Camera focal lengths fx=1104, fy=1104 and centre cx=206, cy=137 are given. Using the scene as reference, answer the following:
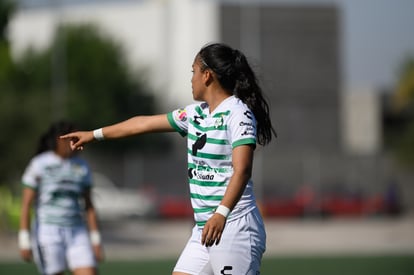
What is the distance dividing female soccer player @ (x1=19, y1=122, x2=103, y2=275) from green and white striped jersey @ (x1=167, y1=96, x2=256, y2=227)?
11.5ft

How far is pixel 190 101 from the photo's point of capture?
5703 cm

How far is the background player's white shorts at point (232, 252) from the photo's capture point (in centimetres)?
705

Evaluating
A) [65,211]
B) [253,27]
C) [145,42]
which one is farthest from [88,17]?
[65,211]

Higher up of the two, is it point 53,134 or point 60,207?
point 53,134

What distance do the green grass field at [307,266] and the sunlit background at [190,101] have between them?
217 inches

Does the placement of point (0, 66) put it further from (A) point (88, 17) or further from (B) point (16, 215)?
(A) point (88, 17)

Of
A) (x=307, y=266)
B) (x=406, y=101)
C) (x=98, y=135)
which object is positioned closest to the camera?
(x=98, y=135)

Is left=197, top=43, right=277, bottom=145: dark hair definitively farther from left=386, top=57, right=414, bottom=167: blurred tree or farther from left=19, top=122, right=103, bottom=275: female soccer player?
left=386, top=57, right=414, bottom=167: blurred tree

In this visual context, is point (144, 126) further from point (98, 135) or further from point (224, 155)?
point (224, 155)

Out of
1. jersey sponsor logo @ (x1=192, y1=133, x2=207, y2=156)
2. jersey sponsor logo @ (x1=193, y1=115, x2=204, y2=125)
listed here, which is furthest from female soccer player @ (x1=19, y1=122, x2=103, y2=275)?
jersey sponsor logo @ (x1=192, y1=133, x2=207, y2=156)

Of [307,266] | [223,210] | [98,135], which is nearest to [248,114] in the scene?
[223,210]

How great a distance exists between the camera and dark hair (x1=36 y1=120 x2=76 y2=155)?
10725 millimetres

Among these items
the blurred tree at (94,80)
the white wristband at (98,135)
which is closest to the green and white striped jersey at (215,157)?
the white wristband at (98,135)

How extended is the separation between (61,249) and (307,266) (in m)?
11.8
